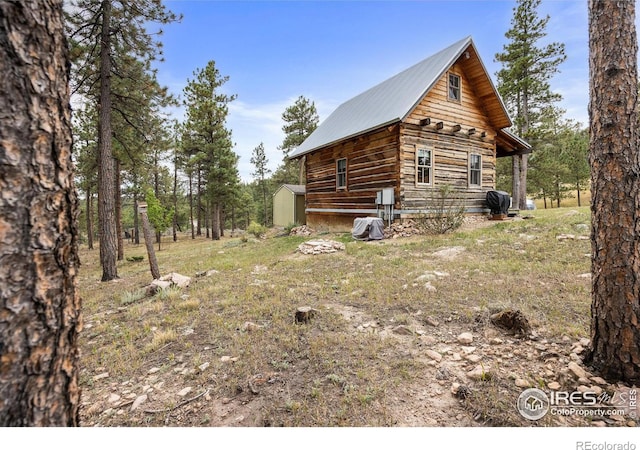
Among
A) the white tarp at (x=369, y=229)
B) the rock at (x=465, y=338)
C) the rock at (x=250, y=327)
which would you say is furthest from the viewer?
the white tarp at (x=369, y=229)

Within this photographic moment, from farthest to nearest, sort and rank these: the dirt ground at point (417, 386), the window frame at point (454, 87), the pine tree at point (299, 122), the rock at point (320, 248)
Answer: the pine tree at point (299, 122), the window frame at point (454, 87), the rock at point (320, 248), the dirt ground at point (417, 386)

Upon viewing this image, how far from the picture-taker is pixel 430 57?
12.5 metres

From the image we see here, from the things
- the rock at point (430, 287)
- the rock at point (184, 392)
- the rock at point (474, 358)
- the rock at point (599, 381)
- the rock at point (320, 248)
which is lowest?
the rock at point (184, 392)

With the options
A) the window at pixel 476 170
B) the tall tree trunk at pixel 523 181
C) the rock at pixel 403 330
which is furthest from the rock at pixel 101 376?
the tall tree trunk at pixel 523 181

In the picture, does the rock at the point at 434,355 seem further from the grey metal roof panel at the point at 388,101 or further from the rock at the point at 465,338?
the grey metal roof panel at the point at 388,101

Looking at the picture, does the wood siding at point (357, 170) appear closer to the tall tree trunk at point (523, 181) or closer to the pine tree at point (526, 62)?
the pine tree at point (526, 62)

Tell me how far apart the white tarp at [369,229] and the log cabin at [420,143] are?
874 millimetres

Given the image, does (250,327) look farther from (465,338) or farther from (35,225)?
(35,225)

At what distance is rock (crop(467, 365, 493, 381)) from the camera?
83.4 inches

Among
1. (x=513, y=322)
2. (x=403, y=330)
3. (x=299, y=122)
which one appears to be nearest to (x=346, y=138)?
(x=403, y=330)

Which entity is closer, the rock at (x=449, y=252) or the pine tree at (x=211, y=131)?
the rock at (x=449, y=252)

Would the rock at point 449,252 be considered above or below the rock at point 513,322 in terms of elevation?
above

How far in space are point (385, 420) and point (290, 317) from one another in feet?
6.27

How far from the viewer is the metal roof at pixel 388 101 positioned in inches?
399
